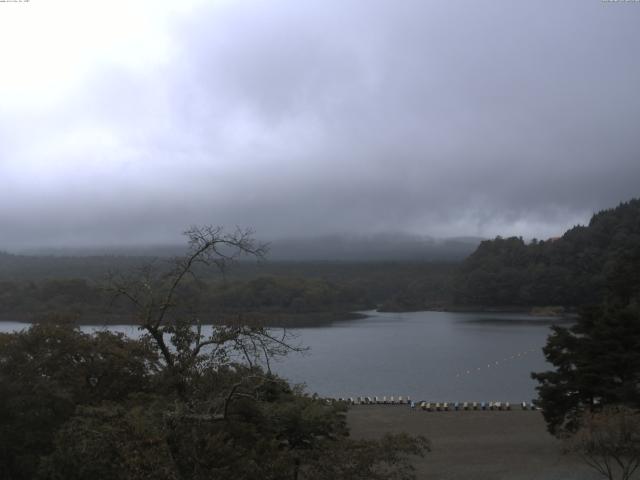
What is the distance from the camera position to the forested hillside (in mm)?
83812

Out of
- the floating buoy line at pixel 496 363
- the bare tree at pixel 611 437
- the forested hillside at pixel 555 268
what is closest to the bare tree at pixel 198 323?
the bare tree at pixel 611 437

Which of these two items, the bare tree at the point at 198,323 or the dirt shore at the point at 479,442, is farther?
the dirt shore at the point at 479,442

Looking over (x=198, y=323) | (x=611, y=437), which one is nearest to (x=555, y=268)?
(x=611, y=437)

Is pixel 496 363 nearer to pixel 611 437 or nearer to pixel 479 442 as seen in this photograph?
pixel 479 442

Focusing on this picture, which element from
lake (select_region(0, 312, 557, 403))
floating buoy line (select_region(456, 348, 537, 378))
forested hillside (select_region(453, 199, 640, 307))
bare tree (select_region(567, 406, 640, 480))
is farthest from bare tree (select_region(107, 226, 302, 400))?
forested hillside (select_region(453, 199, 640, 307))

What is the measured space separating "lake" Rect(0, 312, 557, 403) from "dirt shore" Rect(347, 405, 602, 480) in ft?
14.2

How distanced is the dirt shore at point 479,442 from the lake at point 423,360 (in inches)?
171

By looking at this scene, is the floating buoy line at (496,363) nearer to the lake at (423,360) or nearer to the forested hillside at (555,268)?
the lake at (423,360)

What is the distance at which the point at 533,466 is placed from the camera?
15.7m

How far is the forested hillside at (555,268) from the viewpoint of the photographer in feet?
275

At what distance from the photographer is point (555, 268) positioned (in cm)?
8638

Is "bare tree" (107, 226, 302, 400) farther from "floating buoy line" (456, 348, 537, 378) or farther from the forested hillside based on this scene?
the forested hillside

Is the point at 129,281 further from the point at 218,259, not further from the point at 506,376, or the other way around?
the point at 506,376

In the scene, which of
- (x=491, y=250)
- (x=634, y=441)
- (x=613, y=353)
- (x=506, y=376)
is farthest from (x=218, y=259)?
(x=491, y=250)
